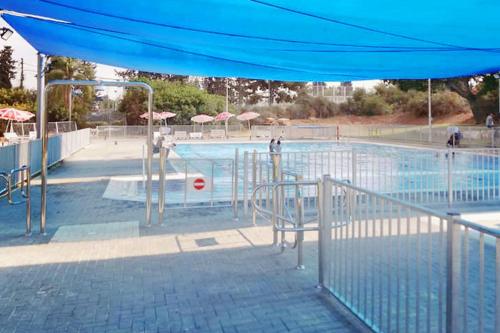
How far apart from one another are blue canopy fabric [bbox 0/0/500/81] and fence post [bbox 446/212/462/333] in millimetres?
1950

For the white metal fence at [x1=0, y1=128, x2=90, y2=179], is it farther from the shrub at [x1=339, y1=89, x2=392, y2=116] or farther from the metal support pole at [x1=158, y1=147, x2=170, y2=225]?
the shrub at [x1=339, y1=89, x2=392, y2=116]

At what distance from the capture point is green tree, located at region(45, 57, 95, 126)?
39.9 meters

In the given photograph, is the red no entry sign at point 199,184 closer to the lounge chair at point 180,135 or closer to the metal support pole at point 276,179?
the metal support pole at point 276,179

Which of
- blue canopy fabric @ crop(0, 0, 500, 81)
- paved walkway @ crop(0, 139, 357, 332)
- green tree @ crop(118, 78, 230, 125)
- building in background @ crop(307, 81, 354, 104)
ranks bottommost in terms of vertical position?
paved walkway @ crop(0, 139, 357, 332)

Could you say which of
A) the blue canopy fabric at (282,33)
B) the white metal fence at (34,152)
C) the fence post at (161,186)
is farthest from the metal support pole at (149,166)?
the white metal fence at (34,152)

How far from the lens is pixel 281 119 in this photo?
56.2 m

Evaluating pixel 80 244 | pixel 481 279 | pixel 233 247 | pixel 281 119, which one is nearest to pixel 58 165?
pixel 80 244

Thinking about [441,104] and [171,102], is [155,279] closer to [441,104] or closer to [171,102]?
[171,102]

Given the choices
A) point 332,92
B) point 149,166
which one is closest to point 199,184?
point 149,166

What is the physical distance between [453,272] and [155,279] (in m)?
3.11

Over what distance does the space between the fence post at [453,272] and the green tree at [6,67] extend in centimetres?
6094

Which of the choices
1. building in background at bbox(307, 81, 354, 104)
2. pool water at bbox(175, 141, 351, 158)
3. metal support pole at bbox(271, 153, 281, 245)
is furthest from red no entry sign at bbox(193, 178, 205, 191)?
building in background at bbox(307, 81, 354, 104)

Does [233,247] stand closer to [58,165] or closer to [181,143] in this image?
[58,165]

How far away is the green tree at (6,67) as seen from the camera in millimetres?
56219
